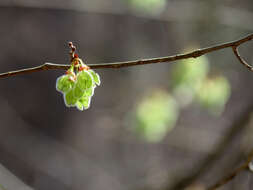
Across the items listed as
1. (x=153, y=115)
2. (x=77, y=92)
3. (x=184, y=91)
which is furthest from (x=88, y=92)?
(x=184, y=91)

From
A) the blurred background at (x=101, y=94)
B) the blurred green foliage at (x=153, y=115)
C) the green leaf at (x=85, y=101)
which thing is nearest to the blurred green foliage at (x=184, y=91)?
the blurred green foliage at (x=153, y=115)

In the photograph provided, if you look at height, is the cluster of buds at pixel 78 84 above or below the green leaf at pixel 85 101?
above

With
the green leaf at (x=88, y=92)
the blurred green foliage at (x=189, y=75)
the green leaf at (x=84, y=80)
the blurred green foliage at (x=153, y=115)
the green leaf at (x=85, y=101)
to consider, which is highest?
the blurred green foliage at (x=189, y=75)

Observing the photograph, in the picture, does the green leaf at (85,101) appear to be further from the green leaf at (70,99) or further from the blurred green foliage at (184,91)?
the blurred green foliage at (184,91)

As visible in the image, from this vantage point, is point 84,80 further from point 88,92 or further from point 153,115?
point 153,115

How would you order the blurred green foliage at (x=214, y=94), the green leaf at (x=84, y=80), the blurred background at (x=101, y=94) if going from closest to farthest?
1. the green leaf at (x=84, y=80)
2. the blurred green foliage at (x=214, y=94)
3. the blurred background at (x=101, y=94)

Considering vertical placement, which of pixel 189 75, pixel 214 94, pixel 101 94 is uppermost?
pixel 101 94

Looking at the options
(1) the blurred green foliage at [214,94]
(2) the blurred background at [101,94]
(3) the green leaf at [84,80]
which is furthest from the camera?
(2) the blurred background at [101,94]

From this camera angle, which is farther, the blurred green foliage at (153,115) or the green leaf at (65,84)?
the blurred green foliage at (153,115)
